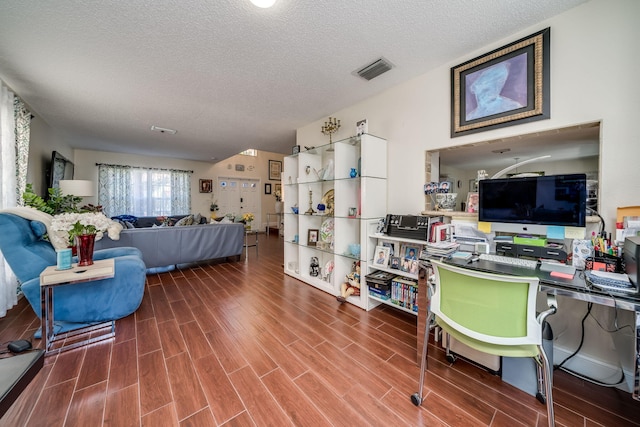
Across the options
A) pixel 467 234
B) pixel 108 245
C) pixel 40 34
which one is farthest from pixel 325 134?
pixel 108 245

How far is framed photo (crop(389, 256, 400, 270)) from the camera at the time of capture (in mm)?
2261

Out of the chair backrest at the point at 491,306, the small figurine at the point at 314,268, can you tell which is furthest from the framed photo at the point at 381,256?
the chair backrest at the point at 491,306

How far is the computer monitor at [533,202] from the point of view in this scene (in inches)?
55.4

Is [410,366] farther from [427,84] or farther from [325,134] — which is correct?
[325,134]

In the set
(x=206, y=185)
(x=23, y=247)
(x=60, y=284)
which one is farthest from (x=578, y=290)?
(x=206, y=185)

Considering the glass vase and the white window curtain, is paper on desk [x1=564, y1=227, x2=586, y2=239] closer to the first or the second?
the glass vase

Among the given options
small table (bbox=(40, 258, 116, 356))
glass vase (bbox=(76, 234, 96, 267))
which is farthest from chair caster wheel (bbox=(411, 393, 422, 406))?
glass vase (bbox=(76, 234, 96, 267))

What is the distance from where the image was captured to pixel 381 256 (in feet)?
7.87

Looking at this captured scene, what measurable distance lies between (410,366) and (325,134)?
2.91m

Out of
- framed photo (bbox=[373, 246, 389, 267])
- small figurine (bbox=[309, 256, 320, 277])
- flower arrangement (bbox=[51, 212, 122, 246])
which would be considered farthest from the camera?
small figurine (bbox=[309, 256, 320, 277])

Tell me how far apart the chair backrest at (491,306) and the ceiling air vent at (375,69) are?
1.82 m

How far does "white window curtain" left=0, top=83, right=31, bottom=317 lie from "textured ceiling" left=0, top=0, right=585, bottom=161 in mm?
265

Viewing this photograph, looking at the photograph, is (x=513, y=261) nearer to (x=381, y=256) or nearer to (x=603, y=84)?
(x=381, y=256)

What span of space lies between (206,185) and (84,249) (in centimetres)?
593
